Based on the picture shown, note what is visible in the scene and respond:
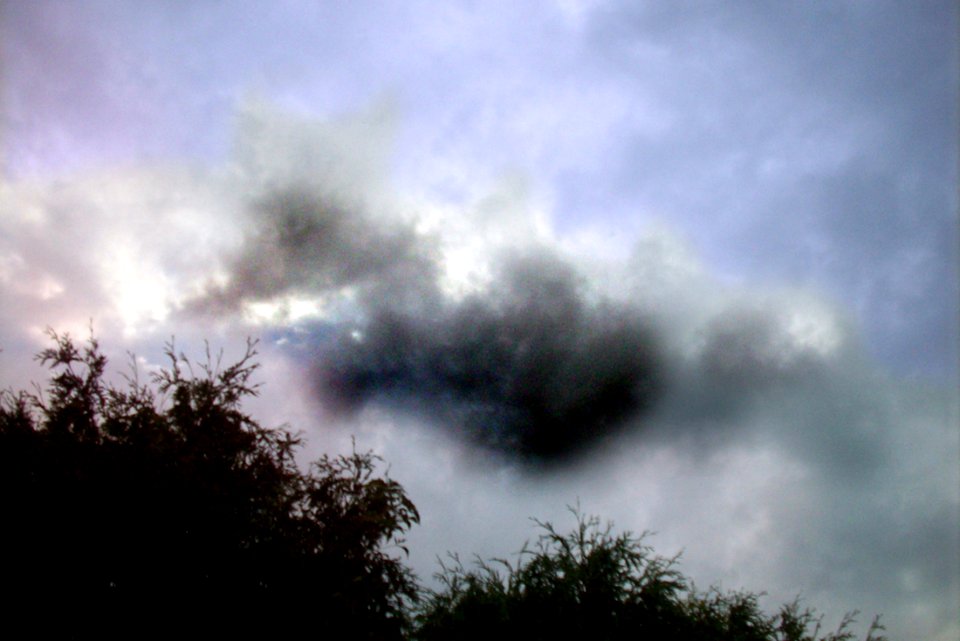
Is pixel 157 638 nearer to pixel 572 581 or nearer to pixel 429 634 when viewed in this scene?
pixel 429 634

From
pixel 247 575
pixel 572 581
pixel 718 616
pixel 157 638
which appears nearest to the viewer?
pixel 157 638

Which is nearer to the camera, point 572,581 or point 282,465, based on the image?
point 282,465

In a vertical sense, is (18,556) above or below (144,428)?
below

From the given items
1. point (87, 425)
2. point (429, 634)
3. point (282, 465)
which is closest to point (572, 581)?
point (429, 634)

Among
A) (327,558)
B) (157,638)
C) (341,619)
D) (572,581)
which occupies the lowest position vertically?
(157,638)

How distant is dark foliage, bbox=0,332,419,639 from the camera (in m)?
16.5

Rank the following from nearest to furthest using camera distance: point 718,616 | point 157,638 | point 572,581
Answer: point 157,638, point 572,581, point 718,616

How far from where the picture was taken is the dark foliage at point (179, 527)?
650 inches

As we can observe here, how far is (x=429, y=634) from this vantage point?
A: 2348 centimetres

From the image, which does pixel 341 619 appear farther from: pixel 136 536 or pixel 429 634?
pixel 429 634

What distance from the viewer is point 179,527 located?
17.0 m

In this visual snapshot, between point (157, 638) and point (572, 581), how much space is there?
43.7 feet

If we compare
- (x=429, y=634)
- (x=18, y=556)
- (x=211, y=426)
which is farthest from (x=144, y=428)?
(x=429, y=634)

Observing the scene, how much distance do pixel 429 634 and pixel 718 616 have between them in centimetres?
1122
